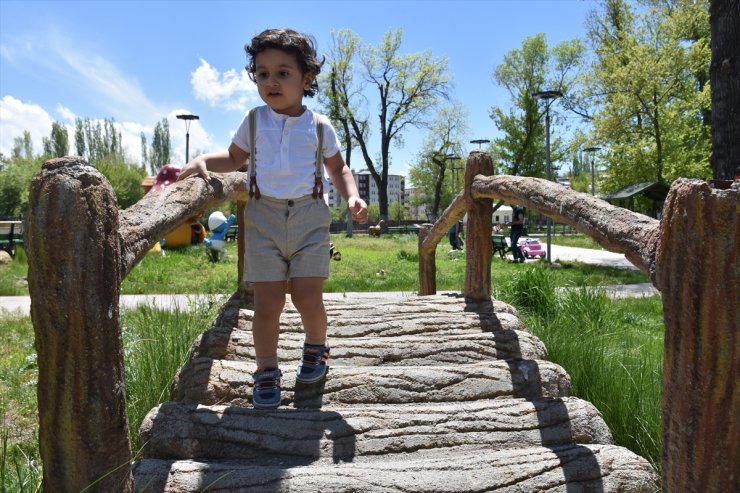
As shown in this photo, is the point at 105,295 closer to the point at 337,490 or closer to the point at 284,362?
the point at 337,490

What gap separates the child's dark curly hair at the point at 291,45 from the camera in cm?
242

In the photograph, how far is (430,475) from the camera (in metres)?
→ 1.79

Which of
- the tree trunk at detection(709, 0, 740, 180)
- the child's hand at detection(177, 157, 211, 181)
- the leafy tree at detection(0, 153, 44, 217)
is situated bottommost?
the child's hand at detection(177, 157, 211, 181)

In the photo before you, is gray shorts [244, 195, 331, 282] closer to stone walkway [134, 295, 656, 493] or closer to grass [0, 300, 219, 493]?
stone walkway [134, 295, 656, 493]

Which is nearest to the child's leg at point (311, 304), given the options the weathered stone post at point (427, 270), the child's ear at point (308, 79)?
the child's ear at point (308, 79)

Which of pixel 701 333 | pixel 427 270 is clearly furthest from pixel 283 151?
pixel 427 270

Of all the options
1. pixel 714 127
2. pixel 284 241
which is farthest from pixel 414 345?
pixel 714 127

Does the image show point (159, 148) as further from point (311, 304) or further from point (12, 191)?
point (311, 304)

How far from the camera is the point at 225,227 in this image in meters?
11.9

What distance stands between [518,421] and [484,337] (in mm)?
724

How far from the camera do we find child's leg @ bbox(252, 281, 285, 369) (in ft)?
7.79

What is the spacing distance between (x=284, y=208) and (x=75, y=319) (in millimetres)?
1207

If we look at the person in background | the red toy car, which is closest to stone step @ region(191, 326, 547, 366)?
the person in background

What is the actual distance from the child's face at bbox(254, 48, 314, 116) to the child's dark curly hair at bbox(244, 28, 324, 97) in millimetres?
22
